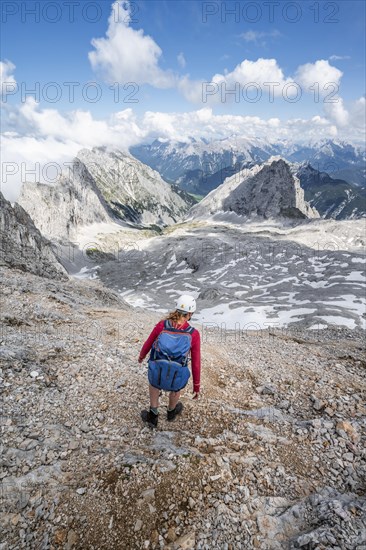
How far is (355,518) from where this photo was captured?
5.74 m

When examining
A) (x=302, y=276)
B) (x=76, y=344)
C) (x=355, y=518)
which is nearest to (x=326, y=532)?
(x=355, y=518)

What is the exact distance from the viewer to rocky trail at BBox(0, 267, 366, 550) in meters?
5.65

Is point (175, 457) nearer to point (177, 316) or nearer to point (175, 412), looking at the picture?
point (175, 412)

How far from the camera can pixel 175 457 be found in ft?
23.9

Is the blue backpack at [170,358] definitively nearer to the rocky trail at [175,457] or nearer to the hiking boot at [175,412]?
the hiking boot at [175,412]

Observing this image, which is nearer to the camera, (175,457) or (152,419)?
(175,457)

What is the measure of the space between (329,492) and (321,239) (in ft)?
500

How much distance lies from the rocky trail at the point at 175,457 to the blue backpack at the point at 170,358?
1527 mm

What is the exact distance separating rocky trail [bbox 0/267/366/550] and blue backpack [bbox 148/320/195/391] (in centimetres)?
153

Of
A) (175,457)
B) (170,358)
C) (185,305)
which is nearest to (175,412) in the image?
(175,457)

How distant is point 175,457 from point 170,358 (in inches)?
88.5

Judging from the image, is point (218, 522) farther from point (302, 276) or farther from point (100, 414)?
point (302, 276)

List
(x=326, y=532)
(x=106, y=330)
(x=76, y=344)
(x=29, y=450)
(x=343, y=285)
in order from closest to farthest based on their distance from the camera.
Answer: (x=326, y=532) < (x=29, y=450) < (x=76, y=344) < (x=106, y=330) < (x=343, y=285)

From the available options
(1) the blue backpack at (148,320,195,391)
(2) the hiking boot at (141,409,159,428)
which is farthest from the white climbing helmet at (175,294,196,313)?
(2) the hiking boot at (141,409,159,428)
